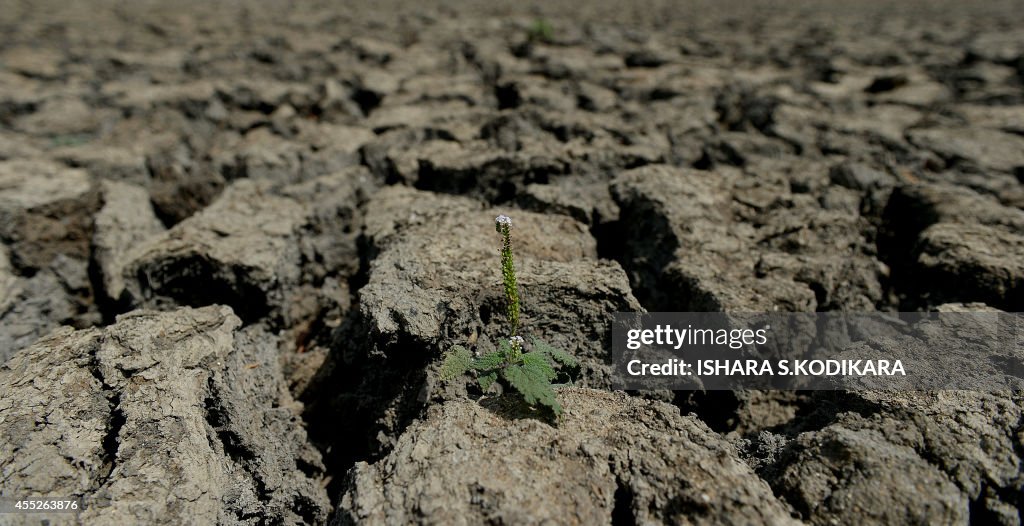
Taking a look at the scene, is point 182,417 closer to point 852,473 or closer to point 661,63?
point 852,473

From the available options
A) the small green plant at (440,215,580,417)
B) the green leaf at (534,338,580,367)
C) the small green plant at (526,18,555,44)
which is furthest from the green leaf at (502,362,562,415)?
the small green plant at (526,18,555,44)

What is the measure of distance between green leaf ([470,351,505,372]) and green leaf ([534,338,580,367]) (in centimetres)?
13

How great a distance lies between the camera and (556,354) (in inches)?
66.9

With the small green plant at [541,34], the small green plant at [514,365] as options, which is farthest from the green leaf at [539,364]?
the small green plant at [541,34]

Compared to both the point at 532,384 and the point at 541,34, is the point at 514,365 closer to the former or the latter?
the point at 532,384

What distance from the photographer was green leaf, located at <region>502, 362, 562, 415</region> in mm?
1481

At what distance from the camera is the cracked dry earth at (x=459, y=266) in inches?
54.3

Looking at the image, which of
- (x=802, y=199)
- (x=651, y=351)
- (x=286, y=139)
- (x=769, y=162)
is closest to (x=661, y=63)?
(x=769, y=162)

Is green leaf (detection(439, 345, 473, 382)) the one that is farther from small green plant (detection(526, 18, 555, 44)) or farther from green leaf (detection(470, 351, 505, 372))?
small green plant (detection(526, 18, 555, 44))

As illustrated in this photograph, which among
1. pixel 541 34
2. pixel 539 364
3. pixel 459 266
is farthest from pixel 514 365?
pixel 541 34

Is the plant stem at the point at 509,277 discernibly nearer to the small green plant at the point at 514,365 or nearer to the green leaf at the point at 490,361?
the small green plant at the point at 514,365

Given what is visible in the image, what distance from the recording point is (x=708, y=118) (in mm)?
3391

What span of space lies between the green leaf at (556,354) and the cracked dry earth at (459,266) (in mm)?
80

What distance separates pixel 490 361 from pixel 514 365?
0.25 ft
